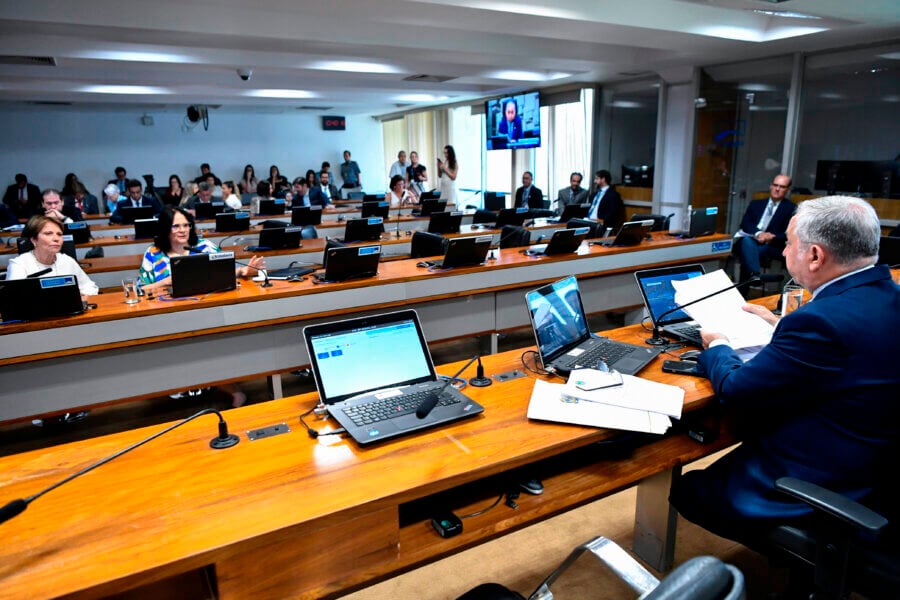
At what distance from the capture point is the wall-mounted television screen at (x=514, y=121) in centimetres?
1015

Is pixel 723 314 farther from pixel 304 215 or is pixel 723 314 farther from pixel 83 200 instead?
pixel 83 200

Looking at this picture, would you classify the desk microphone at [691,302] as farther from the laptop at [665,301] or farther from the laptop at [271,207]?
the laptop at [271,207]

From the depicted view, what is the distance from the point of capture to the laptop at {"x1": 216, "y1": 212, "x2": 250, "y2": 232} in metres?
6.45

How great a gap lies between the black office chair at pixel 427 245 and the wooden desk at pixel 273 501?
2865 millimetres

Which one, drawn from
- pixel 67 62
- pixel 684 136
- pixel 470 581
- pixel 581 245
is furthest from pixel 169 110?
pixel 470 581

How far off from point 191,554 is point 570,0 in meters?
5.05

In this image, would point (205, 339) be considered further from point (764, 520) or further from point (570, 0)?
point (570, 0)

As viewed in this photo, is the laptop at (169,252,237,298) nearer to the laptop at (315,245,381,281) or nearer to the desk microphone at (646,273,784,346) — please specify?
the laptop at (315,245,381,281)

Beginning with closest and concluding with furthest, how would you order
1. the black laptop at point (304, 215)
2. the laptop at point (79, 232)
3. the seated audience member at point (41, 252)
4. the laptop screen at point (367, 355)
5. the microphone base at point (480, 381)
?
1. the laptop screen at point (367, 355)
2. the microphone base at point (480, 381)
3. the seated audience member at point (41, 252)
4. the laptop at point (79, 232)
5. the black laptop at point (304, 215)

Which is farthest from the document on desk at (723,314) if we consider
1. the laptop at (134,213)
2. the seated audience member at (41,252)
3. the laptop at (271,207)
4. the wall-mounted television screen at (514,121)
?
the wall-mounted television screen at (514,121)

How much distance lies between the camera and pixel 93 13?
468 centimetres

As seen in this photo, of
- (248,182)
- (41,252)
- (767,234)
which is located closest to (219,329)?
(41,252)

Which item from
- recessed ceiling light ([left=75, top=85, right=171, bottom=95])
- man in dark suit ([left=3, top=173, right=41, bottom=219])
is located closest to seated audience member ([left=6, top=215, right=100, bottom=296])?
recessed ceiling light ([left=75, top=85, right=171, bottom=95])

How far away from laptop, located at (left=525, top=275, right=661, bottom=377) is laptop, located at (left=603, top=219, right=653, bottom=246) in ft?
8.62
